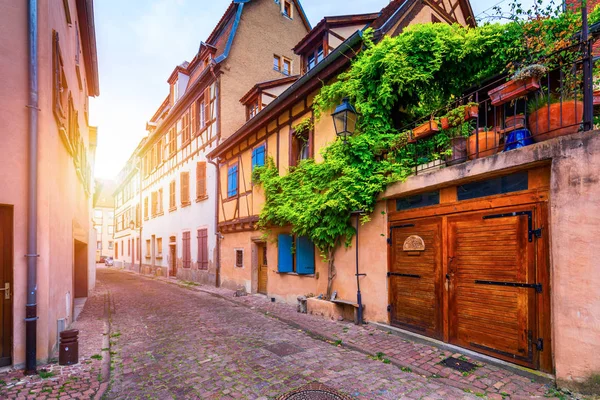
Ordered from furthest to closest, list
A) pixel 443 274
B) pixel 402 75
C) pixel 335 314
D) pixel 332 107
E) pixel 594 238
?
pixel 332 107 < pixel 335 314 < pixel 402 75 < pixel 443 274 < pixel 594 238

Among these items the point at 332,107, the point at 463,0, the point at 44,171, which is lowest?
the point at 44,171

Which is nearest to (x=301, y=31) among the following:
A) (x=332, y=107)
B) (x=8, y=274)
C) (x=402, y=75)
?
(x=332, y=107)

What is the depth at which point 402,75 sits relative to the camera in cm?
649

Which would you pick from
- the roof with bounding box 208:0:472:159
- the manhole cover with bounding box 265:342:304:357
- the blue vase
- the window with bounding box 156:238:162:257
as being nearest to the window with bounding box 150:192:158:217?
the window with bounding box 156:238:162:257

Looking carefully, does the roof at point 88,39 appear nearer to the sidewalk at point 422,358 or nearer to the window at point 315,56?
the window at point 315,56

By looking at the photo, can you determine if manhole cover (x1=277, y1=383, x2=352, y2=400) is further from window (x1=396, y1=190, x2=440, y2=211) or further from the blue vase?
the blue vase

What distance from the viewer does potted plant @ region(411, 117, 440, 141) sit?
223 inches

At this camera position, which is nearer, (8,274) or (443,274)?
(8,274)

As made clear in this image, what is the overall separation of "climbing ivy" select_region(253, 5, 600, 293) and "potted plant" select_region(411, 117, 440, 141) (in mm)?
207

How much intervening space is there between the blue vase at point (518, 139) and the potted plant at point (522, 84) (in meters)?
0.51

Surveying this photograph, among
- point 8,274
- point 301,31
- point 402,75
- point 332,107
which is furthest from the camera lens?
point 301,31

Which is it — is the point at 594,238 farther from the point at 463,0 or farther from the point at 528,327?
the point at 463,0

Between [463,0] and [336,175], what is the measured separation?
7828 mm

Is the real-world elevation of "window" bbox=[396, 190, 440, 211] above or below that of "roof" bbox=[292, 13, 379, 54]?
below
